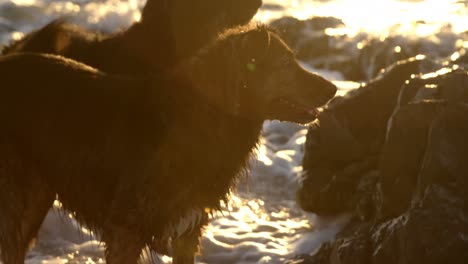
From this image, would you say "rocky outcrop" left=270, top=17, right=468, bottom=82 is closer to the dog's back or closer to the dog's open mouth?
the dog's open mouth

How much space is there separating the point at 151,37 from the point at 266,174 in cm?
325

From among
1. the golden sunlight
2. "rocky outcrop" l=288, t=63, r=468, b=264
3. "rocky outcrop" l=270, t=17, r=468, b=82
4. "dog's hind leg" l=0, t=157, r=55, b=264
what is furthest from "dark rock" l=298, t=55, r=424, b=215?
the golden sunlight

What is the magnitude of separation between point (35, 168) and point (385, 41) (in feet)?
32.5

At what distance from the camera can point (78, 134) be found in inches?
217

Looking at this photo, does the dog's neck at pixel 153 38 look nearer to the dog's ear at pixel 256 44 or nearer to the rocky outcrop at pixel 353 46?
the dog's ear at pixel 256 44

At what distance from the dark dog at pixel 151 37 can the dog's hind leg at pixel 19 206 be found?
1700 mm

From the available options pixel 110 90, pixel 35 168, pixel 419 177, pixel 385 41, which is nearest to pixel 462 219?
pixel 419 177

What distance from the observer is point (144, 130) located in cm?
540

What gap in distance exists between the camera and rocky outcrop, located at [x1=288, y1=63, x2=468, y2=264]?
595 centimetres

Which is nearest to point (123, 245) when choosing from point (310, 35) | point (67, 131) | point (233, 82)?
point (67, 131)

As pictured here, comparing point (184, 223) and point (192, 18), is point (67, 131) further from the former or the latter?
point (192, 18)

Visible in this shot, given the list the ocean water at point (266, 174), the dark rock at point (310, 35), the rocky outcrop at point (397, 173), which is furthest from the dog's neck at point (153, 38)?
the dark rock at point (310, 35)

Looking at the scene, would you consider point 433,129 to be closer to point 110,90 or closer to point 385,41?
point 110,90

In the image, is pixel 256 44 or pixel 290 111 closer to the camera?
pixel 256 44
